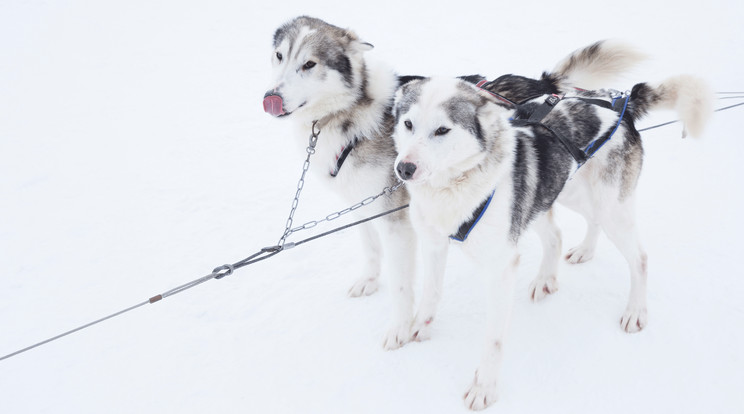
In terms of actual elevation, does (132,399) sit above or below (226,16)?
below

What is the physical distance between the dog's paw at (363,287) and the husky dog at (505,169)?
0.54 metres

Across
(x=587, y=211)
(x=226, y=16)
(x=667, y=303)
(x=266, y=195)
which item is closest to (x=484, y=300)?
(x=587, y=211)

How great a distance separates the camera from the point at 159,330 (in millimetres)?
2920

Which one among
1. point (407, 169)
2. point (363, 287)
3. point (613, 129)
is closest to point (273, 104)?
point (407, 169)

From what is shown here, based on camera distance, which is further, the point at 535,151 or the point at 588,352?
the point at 588,352

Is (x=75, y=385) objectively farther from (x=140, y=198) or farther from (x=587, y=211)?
(x=587, y=211)

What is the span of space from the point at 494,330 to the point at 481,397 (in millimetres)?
359

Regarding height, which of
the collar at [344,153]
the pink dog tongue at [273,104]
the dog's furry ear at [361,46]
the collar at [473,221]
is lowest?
the collar at [473,221]

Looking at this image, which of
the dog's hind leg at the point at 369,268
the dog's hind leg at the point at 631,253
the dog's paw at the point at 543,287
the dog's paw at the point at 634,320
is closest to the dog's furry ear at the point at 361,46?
the dog's hind leg at the point at 369,268

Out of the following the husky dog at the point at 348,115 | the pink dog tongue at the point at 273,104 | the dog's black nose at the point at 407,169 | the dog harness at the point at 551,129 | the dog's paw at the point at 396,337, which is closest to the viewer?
the dog's black nose at the point at 407,169

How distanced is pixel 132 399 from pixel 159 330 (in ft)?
1.73

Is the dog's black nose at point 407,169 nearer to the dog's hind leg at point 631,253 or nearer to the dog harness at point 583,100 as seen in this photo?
the dog harness at point 583,100

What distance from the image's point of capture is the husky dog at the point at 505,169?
1.89m

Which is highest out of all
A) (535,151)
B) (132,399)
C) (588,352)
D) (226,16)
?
(226,16)
